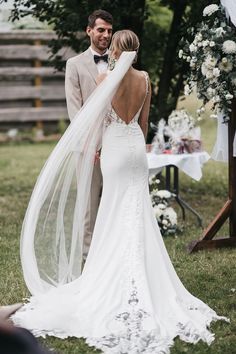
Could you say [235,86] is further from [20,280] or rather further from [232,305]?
[20,280]

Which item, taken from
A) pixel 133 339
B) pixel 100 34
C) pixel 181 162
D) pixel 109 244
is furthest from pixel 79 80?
pixel 133 339

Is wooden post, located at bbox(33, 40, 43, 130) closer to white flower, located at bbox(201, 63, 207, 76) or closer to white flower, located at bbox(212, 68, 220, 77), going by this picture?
white flower, located at bbox(201, 63, 207, 76)

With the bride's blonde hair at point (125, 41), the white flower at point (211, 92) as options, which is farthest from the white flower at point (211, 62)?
the bride's blonde hair at point (125, 41)

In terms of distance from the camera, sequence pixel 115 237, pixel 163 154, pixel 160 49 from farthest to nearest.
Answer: pixel 160 49 < pixel 163 154 < pixel 115 237

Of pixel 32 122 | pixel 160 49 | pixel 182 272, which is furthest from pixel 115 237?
pixel 32 122

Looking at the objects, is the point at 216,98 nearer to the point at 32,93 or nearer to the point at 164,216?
the point at 164,216

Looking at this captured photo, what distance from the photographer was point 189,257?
7.34 m

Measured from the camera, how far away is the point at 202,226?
892 cm

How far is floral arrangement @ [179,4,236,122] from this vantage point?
6379 millimetres

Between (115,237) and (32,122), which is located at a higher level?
(115,237)

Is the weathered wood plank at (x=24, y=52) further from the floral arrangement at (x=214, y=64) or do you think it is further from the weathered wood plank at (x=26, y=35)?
the floral arrangement at (x=214, y=64)

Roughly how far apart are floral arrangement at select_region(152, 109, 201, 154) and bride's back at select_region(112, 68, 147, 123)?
3260 mm

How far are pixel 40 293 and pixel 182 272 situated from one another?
1621 millimetres

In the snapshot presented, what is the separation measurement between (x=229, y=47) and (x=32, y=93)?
12.7m
